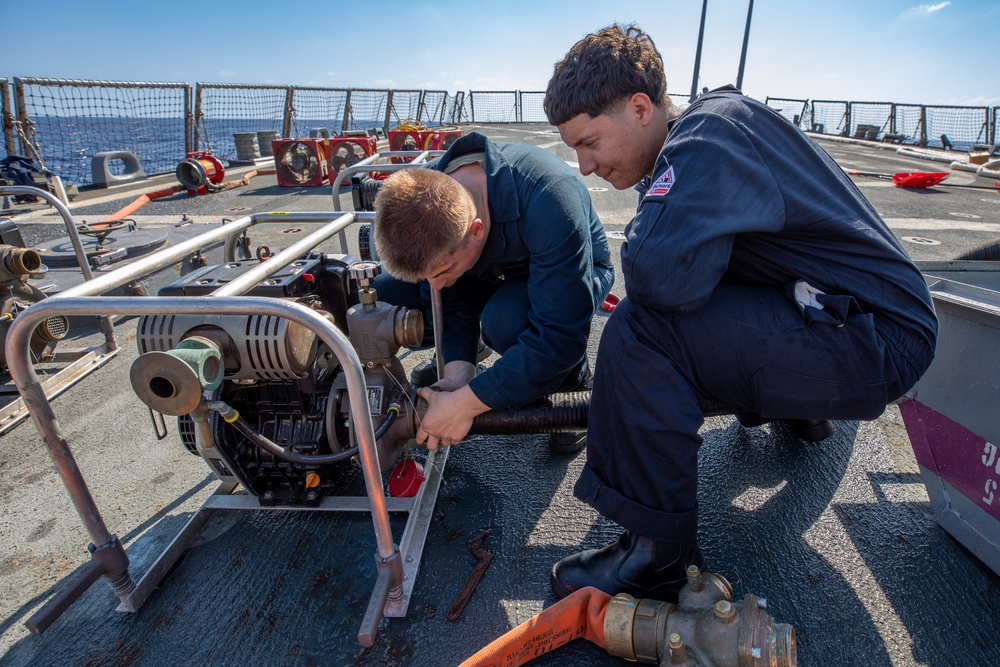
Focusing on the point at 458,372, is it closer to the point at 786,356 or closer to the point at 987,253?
the point at 786,356

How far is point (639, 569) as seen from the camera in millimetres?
1479

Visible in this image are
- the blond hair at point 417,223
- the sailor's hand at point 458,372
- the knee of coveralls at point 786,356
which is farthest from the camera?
the sailor's hand at point 458,372

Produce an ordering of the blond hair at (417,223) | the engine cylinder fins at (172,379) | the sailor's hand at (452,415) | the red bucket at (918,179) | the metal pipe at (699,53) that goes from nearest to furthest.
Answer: the engine cylinder fins at (172,379), the blond hair at (417,223), the sailor's hand at (452,415), the red bucket at (918,179), the metal pipe at (699,53)

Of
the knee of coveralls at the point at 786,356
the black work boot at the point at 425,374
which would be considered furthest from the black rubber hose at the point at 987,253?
the black work boot at the point at 425,374

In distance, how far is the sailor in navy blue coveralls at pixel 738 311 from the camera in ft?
4.31

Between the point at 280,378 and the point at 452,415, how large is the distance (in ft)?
1.66

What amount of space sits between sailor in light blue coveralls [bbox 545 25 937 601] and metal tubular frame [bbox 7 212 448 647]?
571 millimetres

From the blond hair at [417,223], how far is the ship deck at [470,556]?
912mm

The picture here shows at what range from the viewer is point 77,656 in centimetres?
150

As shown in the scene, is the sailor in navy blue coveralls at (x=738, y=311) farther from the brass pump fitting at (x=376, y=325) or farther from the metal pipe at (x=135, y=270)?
the metal pipe at (x=135, y=270)

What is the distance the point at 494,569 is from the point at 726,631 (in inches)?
29.2

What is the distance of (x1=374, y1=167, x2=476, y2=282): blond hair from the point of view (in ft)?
5.18

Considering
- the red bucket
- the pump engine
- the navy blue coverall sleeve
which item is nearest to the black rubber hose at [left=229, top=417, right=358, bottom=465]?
the pump engine

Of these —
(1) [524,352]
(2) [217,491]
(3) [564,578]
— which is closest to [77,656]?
(2) [217,491]
